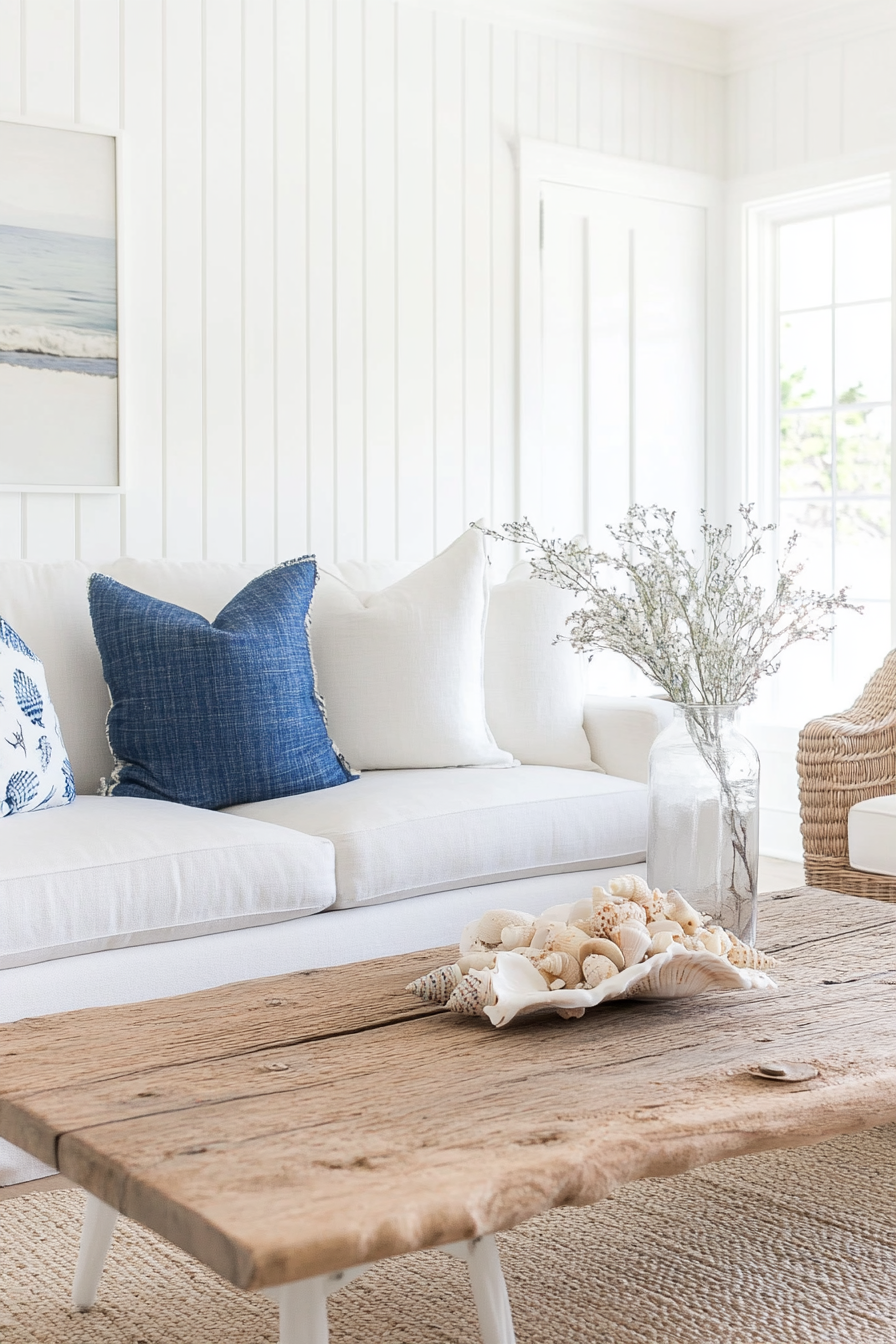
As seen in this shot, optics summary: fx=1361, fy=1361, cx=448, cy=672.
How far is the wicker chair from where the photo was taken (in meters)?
2.91

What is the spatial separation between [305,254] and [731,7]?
1.78m

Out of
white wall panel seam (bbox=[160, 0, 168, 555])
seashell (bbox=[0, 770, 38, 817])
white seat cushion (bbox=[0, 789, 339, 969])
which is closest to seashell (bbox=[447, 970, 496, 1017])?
white seat cushion (bbox=[0, 789, 339, 969])

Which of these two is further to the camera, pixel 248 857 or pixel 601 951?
pixel 248 857

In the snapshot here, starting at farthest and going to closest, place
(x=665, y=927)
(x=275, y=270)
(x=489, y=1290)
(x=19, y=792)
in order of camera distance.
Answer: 1. (x=275, y=270)
2. (x=19, y=792)
3. (x=665, y=927)
4. (x=489, y=1290)

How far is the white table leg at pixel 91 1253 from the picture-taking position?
164 cm

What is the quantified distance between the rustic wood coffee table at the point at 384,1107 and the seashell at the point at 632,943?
0.07 m

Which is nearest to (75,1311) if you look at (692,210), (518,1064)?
(518,1064)

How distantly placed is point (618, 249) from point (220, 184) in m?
1.46

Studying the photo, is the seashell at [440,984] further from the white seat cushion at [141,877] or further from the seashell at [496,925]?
the white seat cushion at [141,877]

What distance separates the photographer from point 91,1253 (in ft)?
5.43

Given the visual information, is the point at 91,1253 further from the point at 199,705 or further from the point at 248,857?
the point at 199,705

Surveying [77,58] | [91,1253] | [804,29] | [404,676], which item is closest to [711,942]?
[91,1253]

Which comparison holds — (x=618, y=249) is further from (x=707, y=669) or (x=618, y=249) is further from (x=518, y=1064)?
(x=518, y=1064)

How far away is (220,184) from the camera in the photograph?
3.61 metres
